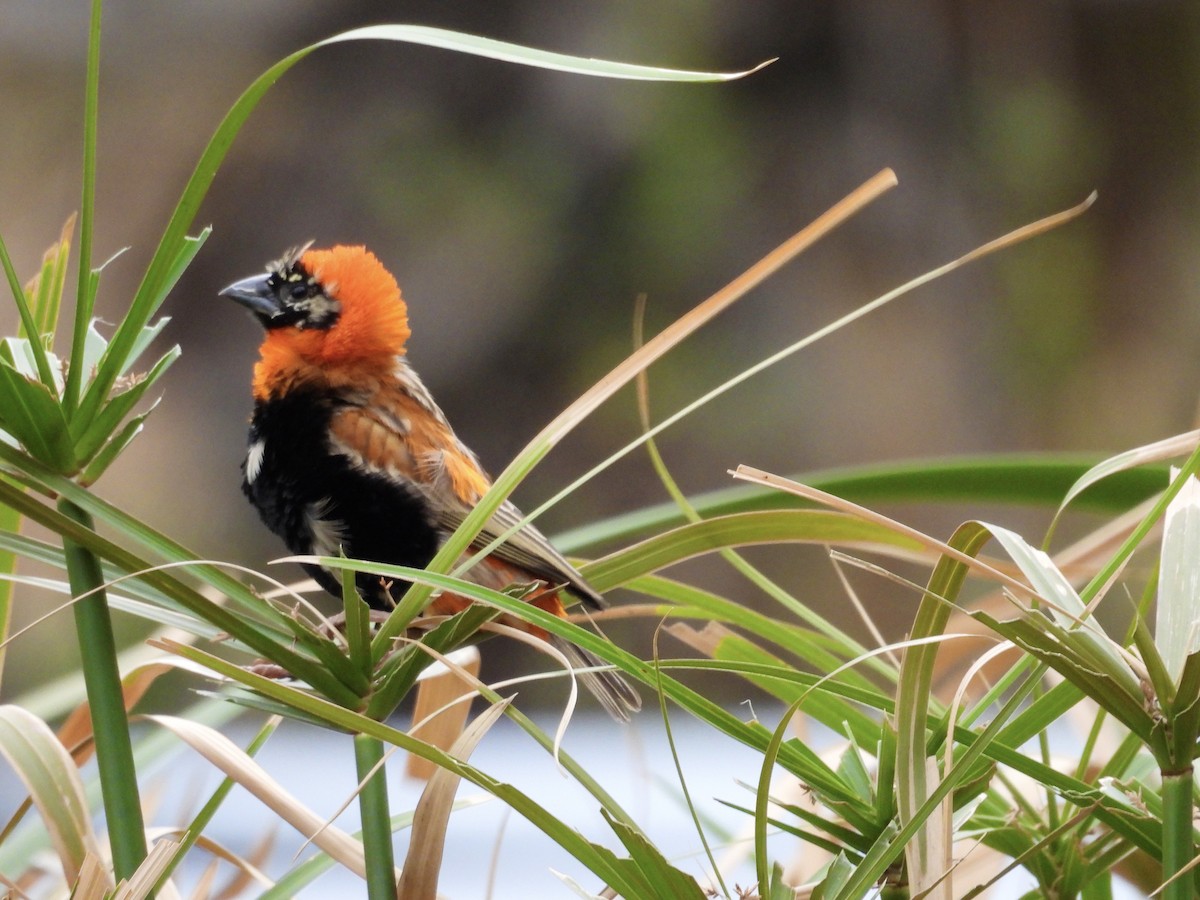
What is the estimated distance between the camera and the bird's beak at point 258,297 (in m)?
1.36

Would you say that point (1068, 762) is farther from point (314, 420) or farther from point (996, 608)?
point (314, 420)

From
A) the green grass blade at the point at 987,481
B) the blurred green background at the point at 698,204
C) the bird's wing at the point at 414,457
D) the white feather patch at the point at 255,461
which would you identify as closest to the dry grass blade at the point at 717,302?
the green grass blade at the point at 987,481

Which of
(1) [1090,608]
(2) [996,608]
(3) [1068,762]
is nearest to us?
(1) [1090,608]

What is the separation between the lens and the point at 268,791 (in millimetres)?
613

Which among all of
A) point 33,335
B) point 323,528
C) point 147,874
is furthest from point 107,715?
point 323,528

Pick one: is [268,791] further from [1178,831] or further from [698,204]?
[698,204]

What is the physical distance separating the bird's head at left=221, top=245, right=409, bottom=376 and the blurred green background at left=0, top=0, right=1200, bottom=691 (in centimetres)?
321

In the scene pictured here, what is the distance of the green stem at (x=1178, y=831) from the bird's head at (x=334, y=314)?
983 millimetres

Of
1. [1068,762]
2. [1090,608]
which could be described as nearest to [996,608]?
[1068,762]

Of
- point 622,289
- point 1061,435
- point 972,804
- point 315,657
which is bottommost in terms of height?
point 972,804

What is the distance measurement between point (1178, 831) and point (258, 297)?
1.12m

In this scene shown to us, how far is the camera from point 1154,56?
4855mm

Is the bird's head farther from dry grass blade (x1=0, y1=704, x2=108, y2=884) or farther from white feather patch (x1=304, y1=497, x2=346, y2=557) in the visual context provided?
dry grass blade (x1=0, y1=704, x2=108, y2=884)

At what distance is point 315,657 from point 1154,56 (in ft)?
16.8
